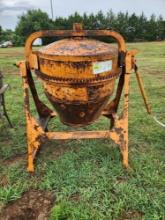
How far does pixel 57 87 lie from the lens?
114 inches

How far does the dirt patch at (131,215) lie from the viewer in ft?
8.16

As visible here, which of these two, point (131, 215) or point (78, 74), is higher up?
point (78, 74)

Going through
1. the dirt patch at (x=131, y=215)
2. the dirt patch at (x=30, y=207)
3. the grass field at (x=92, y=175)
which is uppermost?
the grass field at (x=92, y=175)

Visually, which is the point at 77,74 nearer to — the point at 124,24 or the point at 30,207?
the point at 30,207

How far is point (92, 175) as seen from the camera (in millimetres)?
3023

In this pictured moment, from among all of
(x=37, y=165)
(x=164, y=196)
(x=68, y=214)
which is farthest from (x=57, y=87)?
(x=164, y=196)

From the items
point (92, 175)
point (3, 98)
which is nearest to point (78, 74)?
point (92, 175)

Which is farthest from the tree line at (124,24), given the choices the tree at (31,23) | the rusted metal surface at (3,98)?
the rusted metal surface at (3,98)

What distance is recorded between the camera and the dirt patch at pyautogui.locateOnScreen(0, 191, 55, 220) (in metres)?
2.52

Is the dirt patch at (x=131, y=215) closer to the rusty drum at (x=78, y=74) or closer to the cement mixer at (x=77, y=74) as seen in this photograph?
the cement mixer at (x=77, y=74)

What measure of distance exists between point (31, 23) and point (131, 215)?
3409 cm

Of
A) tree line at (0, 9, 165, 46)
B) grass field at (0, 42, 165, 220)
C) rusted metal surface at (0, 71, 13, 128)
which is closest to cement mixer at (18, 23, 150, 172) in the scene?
grass field at (0, 42, 165, 220)

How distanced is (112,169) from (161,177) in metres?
0.47

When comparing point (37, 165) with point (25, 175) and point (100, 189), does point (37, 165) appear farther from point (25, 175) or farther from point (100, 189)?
point (100, 189)
